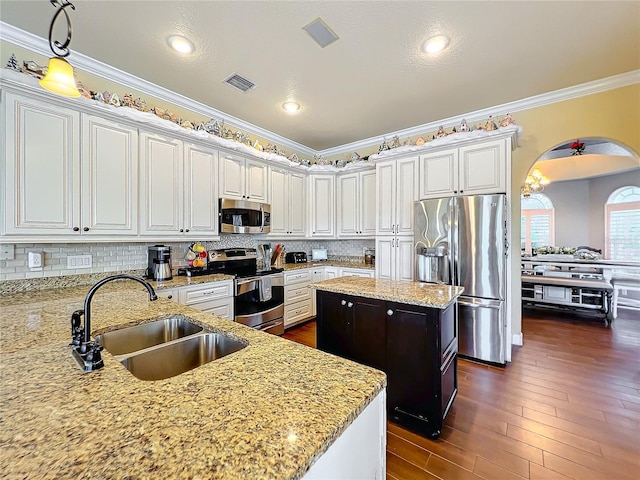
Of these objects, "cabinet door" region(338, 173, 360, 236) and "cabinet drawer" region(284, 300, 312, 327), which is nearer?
"cabinet drawer" region(284, 300, 312, 327)

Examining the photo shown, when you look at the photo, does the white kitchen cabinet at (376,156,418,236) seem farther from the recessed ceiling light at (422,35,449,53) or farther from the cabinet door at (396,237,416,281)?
the recessed ceiling light at (422,35,449,53)

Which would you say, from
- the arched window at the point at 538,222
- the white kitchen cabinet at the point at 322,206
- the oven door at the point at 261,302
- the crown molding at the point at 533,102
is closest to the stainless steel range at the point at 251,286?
the oven door at the point at 261,302

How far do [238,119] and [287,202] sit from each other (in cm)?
130

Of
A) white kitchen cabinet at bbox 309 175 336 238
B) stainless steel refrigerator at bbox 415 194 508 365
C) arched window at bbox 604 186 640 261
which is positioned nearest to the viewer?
stainless steel refrigerator at bbox 415 194 508 365

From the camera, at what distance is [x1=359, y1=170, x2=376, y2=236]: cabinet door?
4199 mm

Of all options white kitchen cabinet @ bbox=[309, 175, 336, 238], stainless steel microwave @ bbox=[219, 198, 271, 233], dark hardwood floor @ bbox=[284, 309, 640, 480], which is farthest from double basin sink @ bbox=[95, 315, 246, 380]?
white kitchen cabinet @ bbox=[309, 175, 336, 238]

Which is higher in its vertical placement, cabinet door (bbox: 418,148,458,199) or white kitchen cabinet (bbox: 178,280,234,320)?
cabinet door (bbox: 418,148,458,199)

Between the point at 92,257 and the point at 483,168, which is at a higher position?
the point at 483,168

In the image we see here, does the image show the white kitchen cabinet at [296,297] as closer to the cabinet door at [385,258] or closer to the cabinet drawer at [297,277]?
the cabinet drawer at [297,277]

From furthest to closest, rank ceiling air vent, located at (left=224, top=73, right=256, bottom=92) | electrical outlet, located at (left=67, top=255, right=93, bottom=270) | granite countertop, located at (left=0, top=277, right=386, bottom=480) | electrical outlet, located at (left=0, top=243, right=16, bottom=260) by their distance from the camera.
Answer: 1. ceiling air vent, located at (left=224, top=73, right=256, bottom=92)
2. electrical outlet, located at (left=67, top=255, right=93, bottom=270)
3. electrical outlet, located at (left=0, top=243, right=16, bottom=260)
4. granite countertop, located at (left=0, top=277, right=386, bottom=480)

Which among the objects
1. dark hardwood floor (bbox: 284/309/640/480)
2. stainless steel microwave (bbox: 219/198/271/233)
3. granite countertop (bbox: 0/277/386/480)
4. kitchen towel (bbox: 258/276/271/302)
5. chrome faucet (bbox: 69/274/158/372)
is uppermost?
stainless steel microwave (bbox: 219/198/271/233)

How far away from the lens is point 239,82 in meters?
2.76

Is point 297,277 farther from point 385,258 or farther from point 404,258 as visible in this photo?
point 404,258

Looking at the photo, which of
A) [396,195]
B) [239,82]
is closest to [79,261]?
[239,82]
